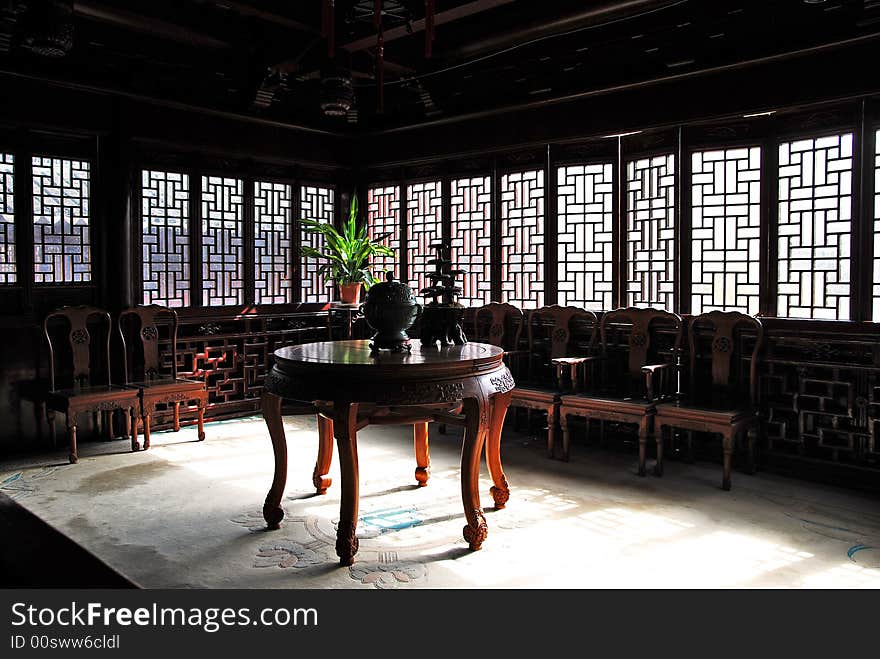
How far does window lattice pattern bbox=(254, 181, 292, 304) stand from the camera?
6801 millimetres

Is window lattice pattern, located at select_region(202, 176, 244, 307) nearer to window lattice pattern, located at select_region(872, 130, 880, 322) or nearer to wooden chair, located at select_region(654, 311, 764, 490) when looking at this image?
wooden chair, located at select_region(654, 311, 764, 490)

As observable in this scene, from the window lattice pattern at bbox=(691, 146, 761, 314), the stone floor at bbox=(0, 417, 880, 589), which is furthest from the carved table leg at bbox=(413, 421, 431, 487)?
the window lattice pattern at bbox=(691, 146, 761, 314)

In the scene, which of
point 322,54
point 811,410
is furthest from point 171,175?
point 811,410

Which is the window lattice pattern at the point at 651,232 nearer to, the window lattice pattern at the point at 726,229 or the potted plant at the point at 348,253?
the window lattice pattern at the point at 726,229

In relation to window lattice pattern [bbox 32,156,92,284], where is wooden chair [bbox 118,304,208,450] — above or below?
below

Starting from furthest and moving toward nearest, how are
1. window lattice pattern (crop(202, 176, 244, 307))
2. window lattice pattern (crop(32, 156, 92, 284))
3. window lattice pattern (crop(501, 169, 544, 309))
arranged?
1. window lattice pattern (crop(202, 176, 244, 307))
2. window lattice pattern (crop(501, 169, 544, 309))
3. window lattice pattern (crop(32, 156, 92, 284))

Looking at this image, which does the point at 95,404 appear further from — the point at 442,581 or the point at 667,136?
the point at 667,136

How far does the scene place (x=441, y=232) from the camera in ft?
22.4

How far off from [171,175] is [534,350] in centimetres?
335

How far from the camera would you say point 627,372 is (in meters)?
5.61

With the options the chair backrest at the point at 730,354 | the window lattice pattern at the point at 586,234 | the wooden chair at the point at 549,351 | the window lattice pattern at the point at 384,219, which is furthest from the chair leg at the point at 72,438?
the chair backrest at the point at 730,354

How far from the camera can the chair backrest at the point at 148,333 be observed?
5.86 metres

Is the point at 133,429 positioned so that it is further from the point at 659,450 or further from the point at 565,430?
the point at 659,450

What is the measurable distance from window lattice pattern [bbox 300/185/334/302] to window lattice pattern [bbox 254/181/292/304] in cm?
17
